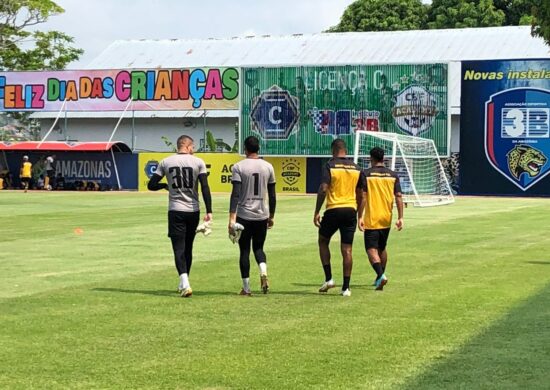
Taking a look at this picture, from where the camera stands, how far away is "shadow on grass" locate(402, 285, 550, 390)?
7768mm

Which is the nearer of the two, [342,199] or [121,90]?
[342,199]

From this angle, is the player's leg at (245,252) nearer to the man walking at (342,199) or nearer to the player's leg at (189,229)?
the player's leg at (189,229)

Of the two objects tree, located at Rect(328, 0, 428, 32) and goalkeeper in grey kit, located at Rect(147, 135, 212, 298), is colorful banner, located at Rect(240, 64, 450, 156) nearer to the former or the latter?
tree, located at Rect(328, 0, 428, 32)

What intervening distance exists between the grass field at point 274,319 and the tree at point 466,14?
54681 millimetres

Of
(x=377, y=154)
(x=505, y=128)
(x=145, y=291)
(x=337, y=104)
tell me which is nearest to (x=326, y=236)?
(x=377, y=154)

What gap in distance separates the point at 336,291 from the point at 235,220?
66.8 inches

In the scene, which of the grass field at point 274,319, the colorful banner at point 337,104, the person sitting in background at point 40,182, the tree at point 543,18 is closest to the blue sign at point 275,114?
the colorful banner at point 337,104

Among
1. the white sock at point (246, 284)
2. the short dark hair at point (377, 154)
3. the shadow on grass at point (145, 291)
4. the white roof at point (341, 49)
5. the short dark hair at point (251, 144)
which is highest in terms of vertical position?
the white roof at point (341, 49)

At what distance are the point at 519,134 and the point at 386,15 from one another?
1272 inches

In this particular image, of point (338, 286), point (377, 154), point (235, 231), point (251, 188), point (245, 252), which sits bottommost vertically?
point (338, 286)

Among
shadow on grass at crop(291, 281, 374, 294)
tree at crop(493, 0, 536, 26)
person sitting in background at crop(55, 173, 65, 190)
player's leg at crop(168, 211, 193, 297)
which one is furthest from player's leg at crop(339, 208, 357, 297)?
tree at crop(493, 0, 536, 26)

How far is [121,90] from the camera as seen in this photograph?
55812mm

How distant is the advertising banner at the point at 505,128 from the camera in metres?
47.5

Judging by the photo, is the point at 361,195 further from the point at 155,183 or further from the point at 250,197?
the point at 155,183
